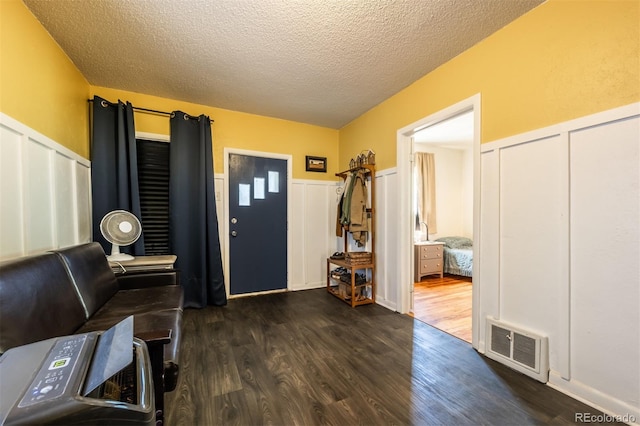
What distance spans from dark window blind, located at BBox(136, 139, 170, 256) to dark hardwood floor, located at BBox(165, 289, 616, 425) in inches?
40.6

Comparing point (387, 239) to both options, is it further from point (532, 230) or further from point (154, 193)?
point (154, 193)

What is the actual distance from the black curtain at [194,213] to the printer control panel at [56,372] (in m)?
2.39

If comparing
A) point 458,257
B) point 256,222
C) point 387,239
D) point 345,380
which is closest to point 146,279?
point 256,222

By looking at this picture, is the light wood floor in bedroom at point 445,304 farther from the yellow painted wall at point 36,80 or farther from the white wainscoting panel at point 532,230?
the yellow painted wall at point 36,80

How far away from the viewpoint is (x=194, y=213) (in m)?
3.01

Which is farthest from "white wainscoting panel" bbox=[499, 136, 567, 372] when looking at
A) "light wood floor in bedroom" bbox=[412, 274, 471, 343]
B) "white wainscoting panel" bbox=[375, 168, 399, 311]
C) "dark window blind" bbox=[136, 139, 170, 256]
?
"dark window blind" bbox=[136, 139, 170, 256]

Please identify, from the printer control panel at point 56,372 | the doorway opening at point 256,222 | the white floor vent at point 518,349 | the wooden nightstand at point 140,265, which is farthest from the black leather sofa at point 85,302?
the white floor vent at point 518,349

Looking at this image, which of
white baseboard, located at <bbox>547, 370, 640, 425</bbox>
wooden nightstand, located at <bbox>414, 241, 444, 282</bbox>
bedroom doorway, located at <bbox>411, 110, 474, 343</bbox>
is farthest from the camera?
wooden nightstand, located at <bbox>414, 241, 444, 282</bbox>

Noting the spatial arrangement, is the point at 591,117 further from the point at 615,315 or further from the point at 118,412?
the point at 118,412

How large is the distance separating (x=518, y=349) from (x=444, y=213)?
3809 millimetres

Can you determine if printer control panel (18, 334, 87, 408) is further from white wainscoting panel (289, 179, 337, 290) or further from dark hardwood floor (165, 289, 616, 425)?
white wainscoting panel (289, 179, 337, 290)

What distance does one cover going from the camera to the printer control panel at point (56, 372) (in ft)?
1.62

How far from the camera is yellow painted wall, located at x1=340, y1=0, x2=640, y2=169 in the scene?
1355mm

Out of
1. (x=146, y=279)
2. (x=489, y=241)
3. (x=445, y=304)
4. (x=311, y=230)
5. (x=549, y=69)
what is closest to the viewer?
(x=549, y=69)
